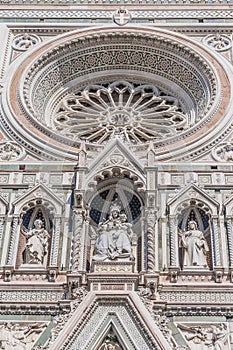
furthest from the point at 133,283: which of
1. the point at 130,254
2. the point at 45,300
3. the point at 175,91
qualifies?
the point at 175,91

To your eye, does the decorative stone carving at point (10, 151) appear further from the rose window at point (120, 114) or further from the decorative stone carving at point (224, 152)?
the decorative stone carving at point (224, 152)

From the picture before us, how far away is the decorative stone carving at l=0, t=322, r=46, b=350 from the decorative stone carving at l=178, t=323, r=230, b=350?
2.38 meters

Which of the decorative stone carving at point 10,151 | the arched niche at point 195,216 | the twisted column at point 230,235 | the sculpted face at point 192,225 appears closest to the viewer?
the twisted column at point 230,235

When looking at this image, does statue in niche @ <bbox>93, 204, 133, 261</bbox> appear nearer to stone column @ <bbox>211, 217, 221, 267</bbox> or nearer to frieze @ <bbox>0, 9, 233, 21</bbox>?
stone column @ <bbox>211, 217, 221, 267</bbox>

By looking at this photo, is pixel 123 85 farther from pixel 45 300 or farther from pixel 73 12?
pixel 45 300

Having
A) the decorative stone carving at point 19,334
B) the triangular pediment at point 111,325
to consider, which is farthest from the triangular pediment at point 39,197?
the triangular pediment at point 111,325

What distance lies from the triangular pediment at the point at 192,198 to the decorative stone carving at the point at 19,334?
12.1 feet

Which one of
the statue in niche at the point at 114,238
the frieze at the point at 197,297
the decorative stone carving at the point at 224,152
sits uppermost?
the decorative stone carving at the point at 224,152

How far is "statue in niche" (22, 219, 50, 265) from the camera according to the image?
14.6 meters

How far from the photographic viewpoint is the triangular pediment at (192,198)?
50.5ft

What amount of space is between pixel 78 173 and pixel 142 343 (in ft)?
13.4

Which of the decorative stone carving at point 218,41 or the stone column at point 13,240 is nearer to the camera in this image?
the stone column at point 13,240

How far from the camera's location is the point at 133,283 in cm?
1335

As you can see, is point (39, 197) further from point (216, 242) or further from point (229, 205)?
point (229, 205)
